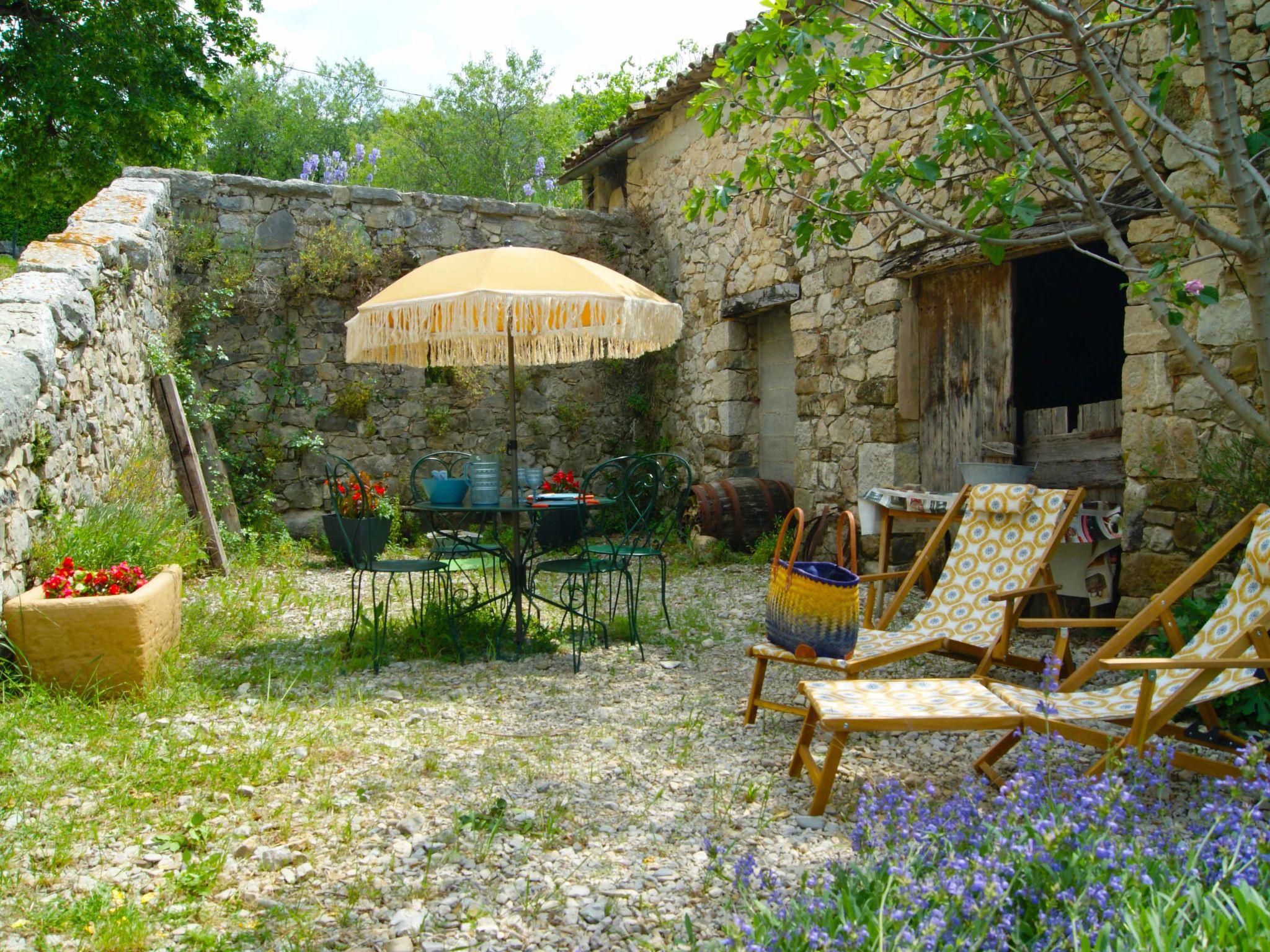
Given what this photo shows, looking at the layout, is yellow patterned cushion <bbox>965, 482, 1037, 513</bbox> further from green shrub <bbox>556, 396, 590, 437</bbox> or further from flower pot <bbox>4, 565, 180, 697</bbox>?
green shrub <bbox>556, 396, 590, 437</bbox>

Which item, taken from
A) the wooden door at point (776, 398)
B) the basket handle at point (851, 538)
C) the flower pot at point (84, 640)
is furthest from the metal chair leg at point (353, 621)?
the wooden door at point (776, 398)

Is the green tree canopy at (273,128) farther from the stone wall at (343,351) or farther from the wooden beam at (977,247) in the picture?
the wooden beam at (977,247)

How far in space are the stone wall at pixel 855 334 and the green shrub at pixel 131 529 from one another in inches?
159

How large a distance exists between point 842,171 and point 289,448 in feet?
15.9

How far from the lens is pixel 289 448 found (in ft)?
24.2

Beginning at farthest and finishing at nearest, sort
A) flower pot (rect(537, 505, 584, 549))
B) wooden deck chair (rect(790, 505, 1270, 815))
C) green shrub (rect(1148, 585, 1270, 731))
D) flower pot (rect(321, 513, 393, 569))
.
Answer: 1. flower pot (rect(537, 505, 584, 549))
2. flower pot (rect(321, 513, 393, 569))
3. green shrub (rect(1148, 585, 1270, 731))
4. wooden deck chair (rect(790, 505, 1270, 815))

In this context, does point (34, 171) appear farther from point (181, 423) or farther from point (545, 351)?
point (545, 351)

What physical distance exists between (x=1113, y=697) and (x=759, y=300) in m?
4.87

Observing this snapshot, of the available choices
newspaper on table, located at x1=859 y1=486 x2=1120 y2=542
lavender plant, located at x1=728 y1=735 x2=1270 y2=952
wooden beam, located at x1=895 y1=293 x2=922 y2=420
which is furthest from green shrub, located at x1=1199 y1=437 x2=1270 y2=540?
lavender plant, located at x1=728 y1=735 x2=1270 y2=952

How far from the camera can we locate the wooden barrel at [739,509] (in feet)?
22.7

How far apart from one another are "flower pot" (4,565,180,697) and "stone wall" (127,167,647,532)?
4.18m

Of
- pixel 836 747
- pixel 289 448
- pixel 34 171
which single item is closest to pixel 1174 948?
pixel 836 747

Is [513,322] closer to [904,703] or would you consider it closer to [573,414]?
[904,703]

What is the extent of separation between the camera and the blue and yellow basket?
3061mm
